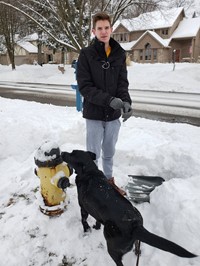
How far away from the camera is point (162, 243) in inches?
68.9

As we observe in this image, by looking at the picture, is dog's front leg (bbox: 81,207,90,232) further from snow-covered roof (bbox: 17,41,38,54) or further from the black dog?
snow-covered roof (bbox: 17,41,38,54)

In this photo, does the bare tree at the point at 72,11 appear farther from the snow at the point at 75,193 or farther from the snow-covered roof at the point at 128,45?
the snow-covered roof at the point at 128,45

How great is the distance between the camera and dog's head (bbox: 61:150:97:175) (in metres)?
2.55

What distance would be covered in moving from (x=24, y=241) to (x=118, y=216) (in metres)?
1.24

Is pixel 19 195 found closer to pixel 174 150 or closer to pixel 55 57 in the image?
pixel 174 150

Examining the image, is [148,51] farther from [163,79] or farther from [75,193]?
[75,193]

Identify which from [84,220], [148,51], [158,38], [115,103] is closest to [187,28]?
[158,38]

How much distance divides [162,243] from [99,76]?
1.85 metres

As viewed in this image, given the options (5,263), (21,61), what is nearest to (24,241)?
(5,263)

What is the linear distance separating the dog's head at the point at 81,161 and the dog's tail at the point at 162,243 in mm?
851

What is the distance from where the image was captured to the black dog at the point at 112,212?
71.9 inches

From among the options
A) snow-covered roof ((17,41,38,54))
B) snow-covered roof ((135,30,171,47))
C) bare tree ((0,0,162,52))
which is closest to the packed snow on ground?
bare tree ((0,0,162,52))

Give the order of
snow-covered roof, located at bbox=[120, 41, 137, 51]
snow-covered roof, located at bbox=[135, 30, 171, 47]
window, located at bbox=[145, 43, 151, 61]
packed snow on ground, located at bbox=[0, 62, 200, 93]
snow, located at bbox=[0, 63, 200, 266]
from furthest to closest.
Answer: snow-covered roof, located at bbox=[120, 41, 137, 51] < window, located at bbox=[145, 43, 151, 61] < snow-covered roof, located at bbox=[135, 30, 171, 47] < packed snow on ground, located at bbox=[0, 62, 200, 93] < snow, located at bbox=[0, 63, 200, 266]

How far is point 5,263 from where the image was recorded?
241cm
